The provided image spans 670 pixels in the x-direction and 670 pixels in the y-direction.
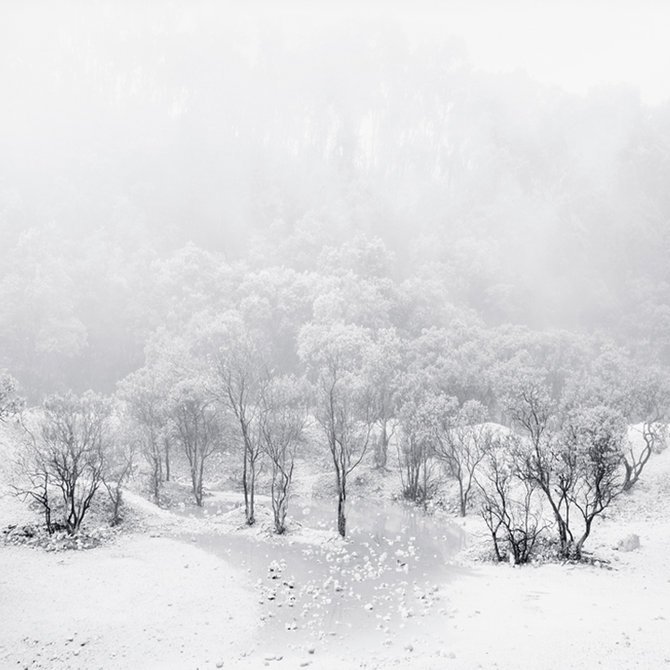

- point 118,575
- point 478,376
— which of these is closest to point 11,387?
point 118,575

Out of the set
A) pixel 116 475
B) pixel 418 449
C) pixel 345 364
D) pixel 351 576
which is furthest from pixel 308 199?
pixel 351 576

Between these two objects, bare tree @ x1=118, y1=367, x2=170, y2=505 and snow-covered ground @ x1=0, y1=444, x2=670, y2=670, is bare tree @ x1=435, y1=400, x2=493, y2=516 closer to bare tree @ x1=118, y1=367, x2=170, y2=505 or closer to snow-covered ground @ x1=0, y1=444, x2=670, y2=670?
snow-covered ground @ x1=0, y1=444, x2=670, y2=670

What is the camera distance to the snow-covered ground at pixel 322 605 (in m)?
17.9

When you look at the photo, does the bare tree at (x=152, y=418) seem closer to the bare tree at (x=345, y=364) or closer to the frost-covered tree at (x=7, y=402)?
the frost-covered tree at (x=7, y=402)

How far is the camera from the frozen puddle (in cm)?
2094

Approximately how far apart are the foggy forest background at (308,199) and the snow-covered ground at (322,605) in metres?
50.0

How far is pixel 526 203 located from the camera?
14112 centimetres

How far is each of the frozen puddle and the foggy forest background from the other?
42.7 metres

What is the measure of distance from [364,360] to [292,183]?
250ft

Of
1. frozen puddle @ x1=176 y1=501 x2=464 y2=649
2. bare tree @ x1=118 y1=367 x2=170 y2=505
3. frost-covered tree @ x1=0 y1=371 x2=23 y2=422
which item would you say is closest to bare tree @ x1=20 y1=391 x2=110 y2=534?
frost-covered tree @ x1=0 y1=371 x2=23 y2=422

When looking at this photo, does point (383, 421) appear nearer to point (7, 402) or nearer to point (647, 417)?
point (647, 417)

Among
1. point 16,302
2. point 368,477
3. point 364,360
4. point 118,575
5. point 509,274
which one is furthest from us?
point 509,274

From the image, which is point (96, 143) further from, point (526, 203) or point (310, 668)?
point (310, 668)

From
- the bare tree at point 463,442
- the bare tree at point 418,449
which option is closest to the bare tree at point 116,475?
the bare tree at point 418,449
